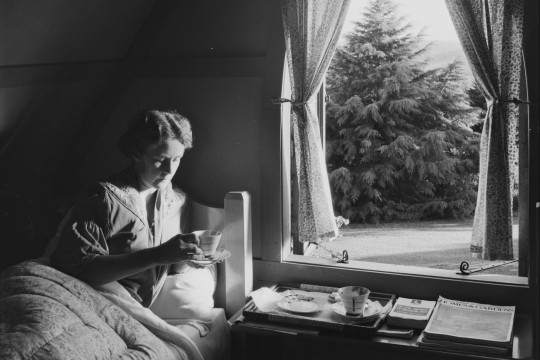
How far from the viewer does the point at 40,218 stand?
250 cm

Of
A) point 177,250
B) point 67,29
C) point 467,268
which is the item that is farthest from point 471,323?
point 67,29

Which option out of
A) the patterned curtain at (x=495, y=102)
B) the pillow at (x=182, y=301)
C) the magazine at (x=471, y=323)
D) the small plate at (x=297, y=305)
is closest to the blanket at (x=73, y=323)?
the pillow at (x=182, y=301)

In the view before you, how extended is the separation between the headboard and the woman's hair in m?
0.37

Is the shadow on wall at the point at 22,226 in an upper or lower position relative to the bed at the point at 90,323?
upper

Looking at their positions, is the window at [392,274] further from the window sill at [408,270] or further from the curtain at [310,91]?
the curtain at [310,91]

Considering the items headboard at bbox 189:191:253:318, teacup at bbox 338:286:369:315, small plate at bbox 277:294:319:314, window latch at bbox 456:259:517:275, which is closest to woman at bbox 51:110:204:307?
Result: headboard at bbox 189:191:253:318

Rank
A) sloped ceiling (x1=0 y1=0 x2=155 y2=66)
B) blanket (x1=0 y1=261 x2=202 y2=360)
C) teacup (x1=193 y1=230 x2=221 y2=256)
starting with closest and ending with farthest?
blanket (x1=0 y1=261 x2=202 y2=360), sloped ceiling (x1=0 y1=0 x2=155 y2=66), teacup (x1=193 y1=230 x2=221 y2=256)

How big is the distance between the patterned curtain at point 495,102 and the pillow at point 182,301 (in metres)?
1.06

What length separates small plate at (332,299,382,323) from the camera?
7.44 feet

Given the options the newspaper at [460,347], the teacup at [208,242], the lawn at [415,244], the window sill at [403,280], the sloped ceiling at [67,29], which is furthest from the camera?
the lawn at [415,244]

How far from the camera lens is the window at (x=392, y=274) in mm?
2354

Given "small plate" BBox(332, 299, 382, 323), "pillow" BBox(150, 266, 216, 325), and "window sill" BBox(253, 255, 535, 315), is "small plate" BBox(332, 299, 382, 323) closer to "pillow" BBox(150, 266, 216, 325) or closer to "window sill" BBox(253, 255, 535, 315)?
"window sill" BBox(253, 255, 535, 315)

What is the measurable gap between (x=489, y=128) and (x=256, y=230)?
1.03m

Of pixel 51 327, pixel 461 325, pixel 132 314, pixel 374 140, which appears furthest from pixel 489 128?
pixel 51 327
